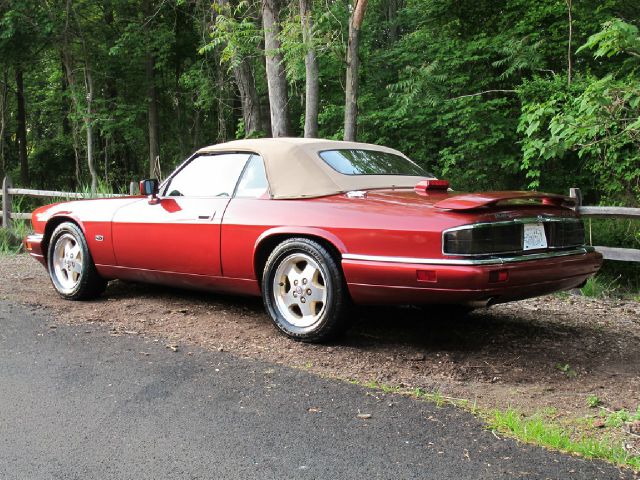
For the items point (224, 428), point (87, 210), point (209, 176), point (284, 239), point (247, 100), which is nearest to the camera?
point (224, 428)

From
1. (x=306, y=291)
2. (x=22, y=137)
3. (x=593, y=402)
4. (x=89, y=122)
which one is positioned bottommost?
(x=593, y=402)

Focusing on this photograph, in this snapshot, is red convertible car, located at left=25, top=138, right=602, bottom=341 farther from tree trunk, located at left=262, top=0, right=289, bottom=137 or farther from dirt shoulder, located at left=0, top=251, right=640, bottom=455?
tree trunk, located at left=262, top=0, right=289, bottom=137

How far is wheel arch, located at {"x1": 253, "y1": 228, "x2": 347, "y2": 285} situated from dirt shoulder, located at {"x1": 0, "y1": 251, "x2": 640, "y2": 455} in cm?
55

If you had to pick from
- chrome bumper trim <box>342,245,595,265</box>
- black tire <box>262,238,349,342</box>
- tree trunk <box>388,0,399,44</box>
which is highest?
tree trunk <box>388,0,399,44</box>

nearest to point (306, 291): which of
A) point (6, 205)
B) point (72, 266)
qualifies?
point (72, 266)

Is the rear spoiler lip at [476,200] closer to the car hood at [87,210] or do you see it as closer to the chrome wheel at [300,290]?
the chrome wheel at [300,290]

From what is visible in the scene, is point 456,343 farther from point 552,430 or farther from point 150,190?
point 150,190

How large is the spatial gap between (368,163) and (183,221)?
1.59m

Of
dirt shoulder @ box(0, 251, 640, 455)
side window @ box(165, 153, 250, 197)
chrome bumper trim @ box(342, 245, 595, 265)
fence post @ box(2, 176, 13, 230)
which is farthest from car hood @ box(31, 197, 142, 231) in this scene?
fence post @ box(2, 176, 13, 230)

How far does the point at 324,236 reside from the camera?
4164 mm

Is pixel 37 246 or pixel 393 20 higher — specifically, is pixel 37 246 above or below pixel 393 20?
below

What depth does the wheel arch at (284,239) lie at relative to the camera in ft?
13.6

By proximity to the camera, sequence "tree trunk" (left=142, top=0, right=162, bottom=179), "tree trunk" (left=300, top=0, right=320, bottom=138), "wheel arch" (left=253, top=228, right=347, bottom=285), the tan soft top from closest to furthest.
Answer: "wheel arch" (left=253, top=228, right=347, bottom=285) → the tan soft top → "tree trunk" (left=300, top=0, right=320, bottom=138) → "tree trunk" (left=142, top=0, right=162, bottom=179)

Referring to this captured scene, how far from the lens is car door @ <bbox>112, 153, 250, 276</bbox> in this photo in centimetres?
493
